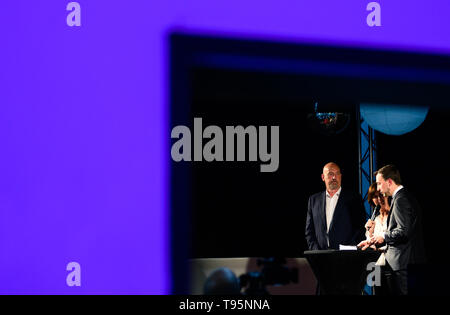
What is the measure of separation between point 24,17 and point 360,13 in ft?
3.86

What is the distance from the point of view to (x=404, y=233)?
4.25 meters

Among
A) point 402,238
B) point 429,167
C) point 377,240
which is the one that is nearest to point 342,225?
point 377,240

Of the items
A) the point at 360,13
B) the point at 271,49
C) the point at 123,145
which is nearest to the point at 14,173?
the point at 123,145

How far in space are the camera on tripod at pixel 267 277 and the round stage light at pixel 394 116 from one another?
2673mm

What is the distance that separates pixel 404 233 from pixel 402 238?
0.04 meters

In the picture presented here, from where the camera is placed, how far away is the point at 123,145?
6.75 feet

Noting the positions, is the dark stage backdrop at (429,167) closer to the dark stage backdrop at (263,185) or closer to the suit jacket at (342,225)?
the dark stage backdrop at (263,185)

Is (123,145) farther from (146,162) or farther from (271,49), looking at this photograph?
(271,49)

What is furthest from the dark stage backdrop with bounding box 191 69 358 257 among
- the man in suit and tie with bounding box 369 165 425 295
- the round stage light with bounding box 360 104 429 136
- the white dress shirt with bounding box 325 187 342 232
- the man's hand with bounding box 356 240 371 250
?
the man in suit and tie with bounding box 369 165 425 295

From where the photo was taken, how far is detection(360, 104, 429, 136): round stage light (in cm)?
571

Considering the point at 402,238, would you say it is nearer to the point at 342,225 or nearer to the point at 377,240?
the point at 377,240

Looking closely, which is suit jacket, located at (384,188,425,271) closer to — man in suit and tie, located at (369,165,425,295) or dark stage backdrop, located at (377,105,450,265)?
man in suit and tie, located at (369,165,425,295)

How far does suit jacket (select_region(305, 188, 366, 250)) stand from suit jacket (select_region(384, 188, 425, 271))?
70 centimetres

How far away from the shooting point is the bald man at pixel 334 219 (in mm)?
5117
